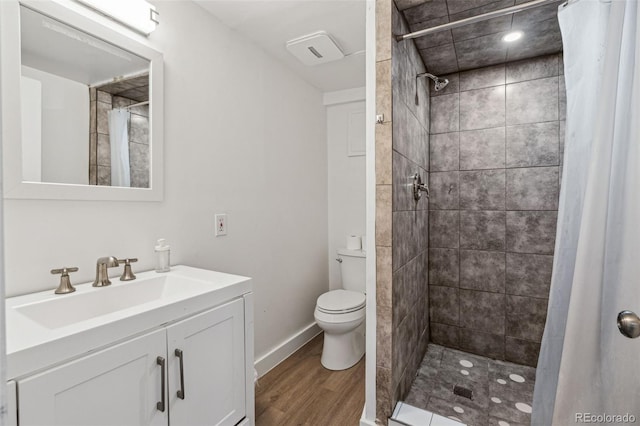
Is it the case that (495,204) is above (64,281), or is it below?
above

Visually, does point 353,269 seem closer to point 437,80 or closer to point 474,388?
point 474,388

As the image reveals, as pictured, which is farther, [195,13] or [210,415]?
[195,13]

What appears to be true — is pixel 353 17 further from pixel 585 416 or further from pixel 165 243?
pixel 585 416

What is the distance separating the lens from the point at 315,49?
2186mm

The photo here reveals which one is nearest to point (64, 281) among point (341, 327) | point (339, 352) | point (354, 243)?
point (341, 327)

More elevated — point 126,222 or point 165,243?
point 126,222

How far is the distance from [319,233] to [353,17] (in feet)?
5.54

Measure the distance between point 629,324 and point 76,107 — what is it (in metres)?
2.00

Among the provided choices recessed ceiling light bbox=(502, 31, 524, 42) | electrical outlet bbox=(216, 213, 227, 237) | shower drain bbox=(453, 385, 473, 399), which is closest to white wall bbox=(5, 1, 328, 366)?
electrical outlet bbox=(216, 213, 227, 237)

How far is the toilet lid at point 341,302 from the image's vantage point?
7.37ft

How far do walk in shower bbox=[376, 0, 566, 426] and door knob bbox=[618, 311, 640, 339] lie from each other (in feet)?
2.74

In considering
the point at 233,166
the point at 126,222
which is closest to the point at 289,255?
the point at 233,166

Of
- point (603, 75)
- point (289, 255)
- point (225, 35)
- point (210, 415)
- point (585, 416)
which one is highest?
point (225, 35)

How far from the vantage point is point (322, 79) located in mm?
2717
